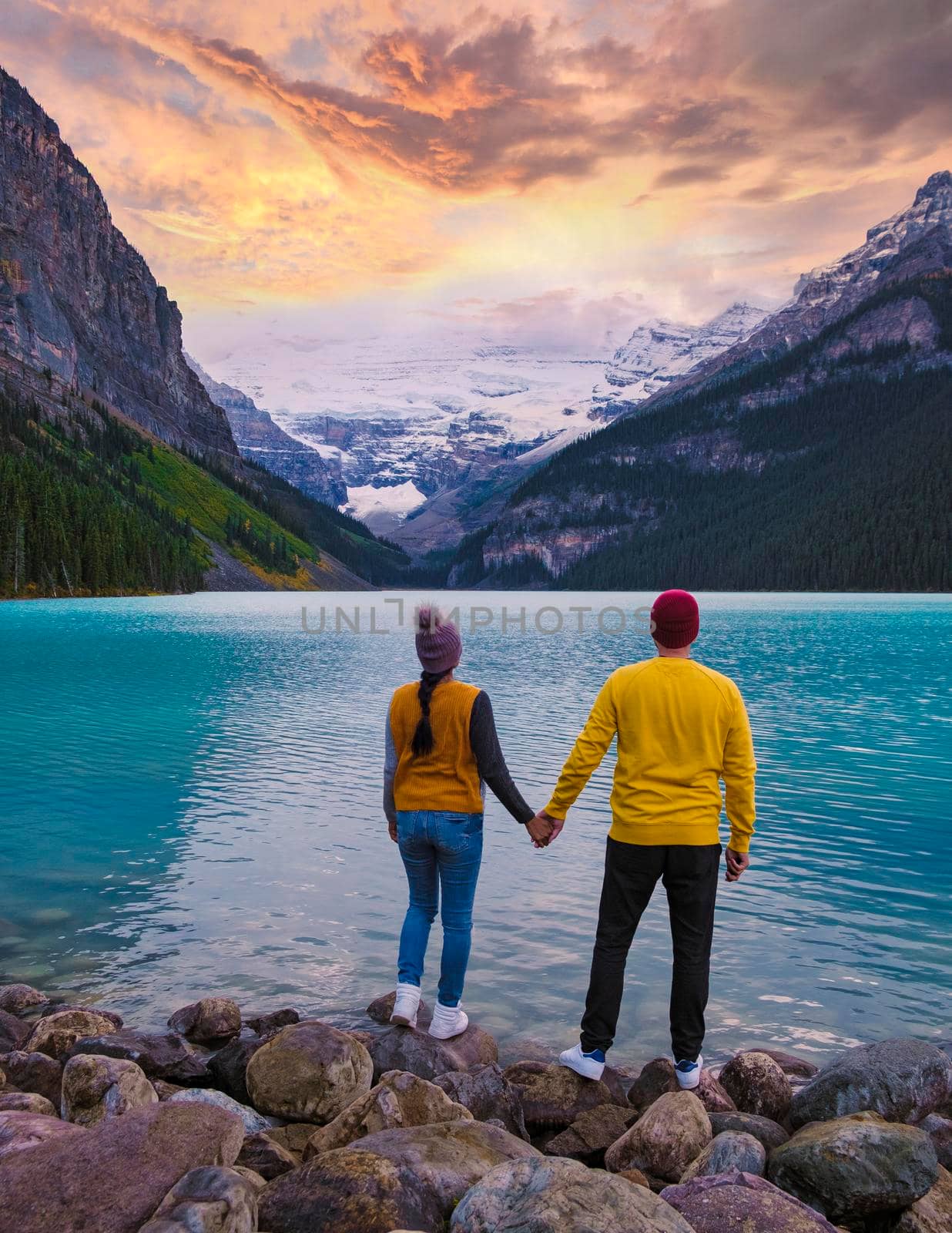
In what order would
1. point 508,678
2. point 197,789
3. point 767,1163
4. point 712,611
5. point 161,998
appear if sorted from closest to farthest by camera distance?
point 767,1163
point 161,998
point 197,789
point 508,678
point 712,611

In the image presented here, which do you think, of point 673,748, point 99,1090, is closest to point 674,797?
point 673,748

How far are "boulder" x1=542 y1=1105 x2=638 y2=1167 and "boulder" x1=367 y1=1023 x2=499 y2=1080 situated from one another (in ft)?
3.54

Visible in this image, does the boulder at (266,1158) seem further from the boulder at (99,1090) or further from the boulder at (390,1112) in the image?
the boulder at (99,1090)

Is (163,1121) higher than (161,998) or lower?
higher

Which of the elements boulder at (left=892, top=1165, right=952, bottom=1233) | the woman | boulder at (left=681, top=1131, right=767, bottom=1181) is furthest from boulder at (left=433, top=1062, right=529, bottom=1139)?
boulder at (left=892, top=1165, right=952, bottom=1233)

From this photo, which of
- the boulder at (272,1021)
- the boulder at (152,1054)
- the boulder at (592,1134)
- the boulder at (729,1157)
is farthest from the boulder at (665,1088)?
the boulder at (152,1054)

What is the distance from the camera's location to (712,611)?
421 ft

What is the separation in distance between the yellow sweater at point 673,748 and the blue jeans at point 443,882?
133 cm

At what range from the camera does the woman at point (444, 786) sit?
761 cm

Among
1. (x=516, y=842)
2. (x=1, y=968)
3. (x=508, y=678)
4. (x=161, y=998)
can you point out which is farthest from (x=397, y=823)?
(x=508, y=678)

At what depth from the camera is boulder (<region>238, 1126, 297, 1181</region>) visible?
5711mm

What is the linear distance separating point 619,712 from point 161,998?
6.23 metres

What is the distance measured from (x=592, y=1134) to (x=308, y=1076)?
2.29 meters

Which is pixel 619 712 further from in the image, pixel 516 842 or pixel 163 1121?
pixel 516 842
